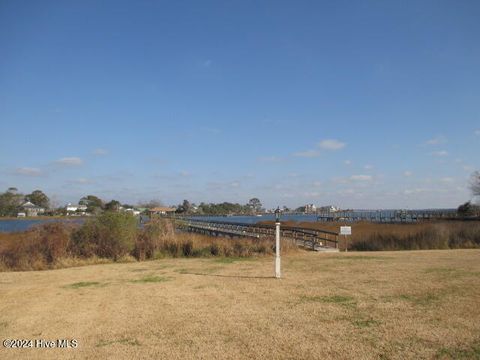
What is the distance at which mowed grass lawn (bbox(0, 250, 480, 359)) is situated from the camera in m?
5.89

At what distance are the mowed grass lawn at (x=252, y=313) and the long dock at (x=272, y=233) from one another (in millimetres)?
11415

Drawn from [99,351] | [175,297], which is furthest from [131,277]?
[99,351]

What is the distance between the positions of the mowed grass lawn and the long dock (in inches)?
449

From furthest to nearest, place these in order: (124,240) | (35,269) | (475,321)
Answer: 1. (124,240)
2. (35,269)
3. (475,321)

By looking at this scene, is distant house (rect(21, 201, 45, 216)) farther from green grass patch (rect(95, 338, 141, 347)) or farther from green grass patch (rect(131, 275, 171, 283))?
green grass patch (rect(95, 338, 141, 347))

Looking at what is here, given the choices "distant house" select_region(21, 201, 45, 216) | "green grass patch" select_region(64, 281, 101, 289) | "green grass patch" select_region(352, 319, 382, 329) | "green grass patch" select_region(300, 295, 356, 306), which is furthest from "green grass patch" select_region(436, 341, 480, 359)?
"distant house" select_region(21, 201, 45, 216)

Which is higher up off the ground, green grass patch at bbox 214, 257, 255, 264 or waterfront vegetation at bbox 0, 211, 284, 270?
waterfront vegetation at bbox 0, 211, 284, 270

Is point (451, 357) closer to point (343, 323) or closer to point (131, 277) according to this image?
point (343, 323)

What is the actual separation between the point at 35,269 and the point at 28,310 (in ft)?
26.7

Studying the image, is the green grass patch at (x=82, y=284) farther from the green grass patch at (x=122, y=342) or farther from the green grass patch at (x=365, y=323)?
the green grass patch at (x=365, y=323)

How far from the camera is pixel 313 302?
8.52 m

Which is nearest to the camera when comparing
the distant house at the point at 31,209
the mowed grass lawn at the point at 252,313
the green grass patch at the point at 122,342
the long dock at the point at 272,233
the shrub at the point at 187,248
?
the mowed grass lawn at the point at 252,313

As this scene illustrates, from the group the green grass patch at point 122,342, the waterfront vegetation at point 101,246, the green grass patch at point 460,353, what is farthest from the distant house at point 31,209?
the green grass patch at point 460,353

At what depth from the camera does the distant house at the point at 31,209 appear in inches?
4700
